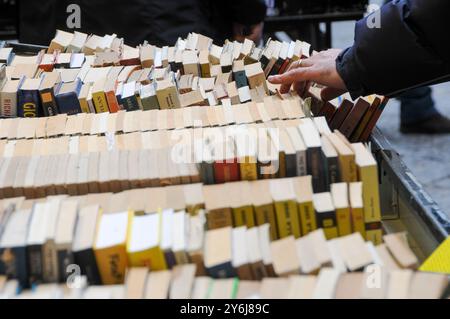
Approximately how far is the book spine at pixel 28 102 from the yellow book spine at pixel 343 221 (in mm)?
1454

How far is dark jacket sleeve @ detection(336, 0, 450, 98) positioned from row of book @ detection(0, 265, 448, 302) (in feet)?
3.28

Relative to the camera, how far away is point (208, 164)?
1.88m

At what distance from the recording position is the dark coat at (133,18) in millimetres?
4016

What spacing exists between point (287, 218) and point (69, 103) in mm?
1231

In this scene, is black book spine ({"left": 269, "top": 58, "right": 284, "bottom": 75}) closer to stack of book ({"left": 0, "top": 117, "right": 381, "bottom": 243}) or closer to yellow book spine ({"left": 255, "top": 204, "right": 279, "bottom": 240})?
stack of book ({"left": 0, "top": 117, "right": 381, "bottom": 243})

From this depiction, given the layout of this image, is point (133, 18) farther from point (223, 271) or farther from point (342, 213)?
point (223, 271)

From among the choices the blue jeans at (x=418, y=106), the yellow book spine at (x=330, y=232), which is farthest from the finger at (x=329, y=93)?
the blue jeans at (x=418, y=106)

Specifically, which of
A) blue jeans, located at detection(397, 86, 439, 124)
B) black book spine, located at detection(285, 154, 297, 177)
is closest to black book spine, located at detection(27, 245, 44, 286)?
black book spine, located at detection(285, 154, 297, 177)

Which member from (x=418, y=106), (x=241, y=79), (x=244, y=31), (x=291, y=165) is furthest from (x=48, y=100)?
(x=418, y=106)

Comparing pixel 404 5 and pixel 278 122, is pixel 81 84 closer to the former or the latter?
pixel 278 122

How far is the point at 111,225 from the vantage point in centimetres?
160

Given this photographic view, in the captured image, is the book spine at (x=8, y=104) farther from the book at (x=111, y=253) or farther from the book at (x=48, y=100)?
the book at (x=111, y=253)

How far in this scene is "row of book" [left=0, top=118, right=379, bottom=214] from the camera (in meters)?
1.85

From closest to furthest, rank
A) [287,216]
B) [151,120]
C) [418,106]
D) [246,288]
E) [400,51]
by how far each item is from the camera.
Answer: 1. [246,288]
2. [287,216]
3. [400,51]
4. [151,120]
5. [418,106]
